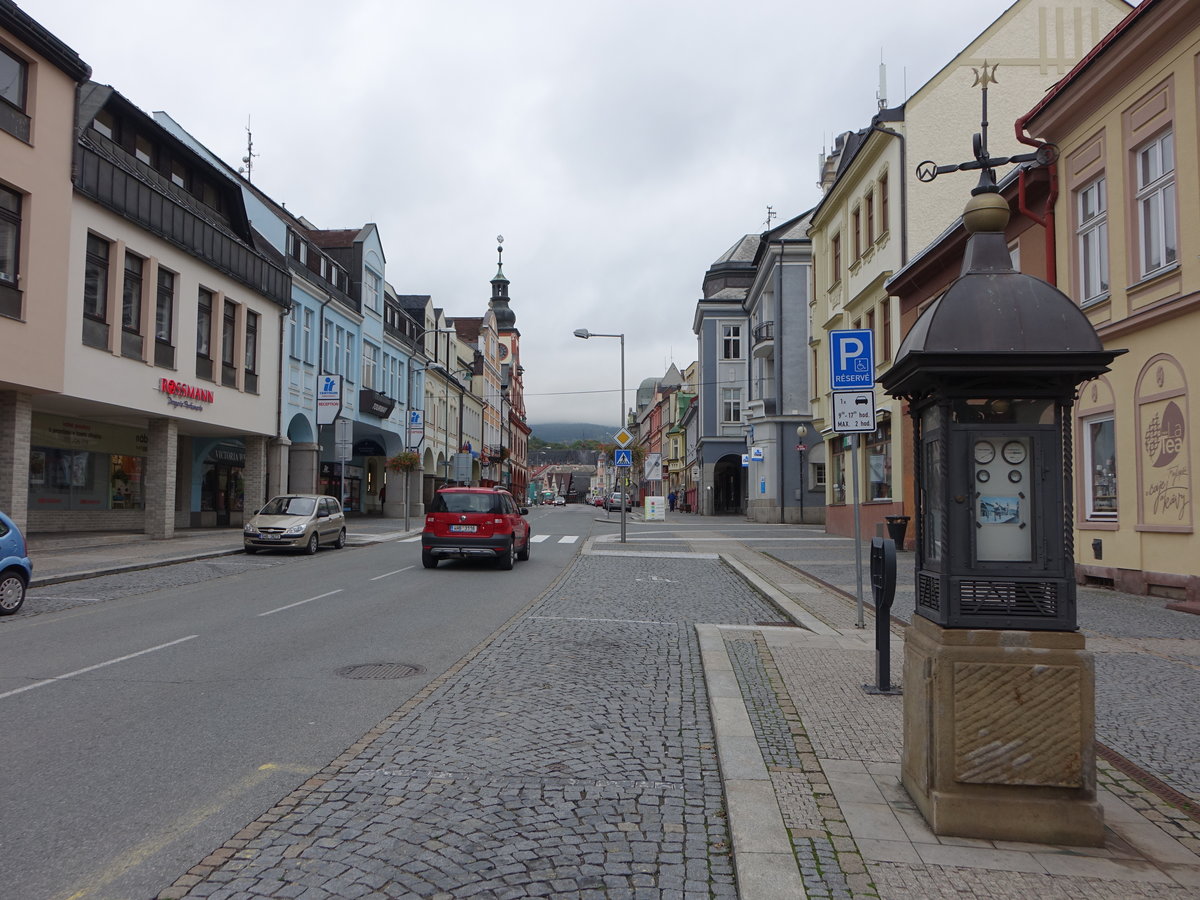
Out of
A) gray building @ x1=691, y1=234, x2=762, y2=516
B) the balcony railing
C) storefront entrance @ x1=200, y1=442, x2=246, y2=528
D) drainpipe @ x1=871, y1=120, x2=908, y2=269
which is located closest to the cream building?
drainpipe @ x1=871, y1=120, x2=908, y2=269

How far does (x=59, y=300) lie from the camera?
1991cm

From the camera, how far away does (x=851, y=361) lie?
10.5 m

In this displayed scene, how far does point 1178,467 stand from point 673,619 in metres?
7.01

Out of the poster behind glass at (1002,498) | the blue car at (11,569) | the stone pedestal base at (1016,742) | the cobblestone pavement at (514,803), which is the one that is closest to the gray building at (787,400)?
the blue car at (11,569)

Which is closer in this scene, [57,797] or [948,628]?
[948,628]

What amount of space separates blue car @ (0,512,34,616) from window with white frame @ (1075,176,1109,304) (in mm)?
15857

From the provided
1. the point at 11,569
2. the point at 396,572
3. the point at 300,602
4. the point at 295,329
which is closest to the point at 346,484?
the point at 295,329

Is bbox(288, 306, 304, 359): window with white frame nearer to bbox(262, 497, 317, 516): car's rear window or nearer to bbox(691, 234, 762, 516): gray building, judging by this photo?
bbox(262, 497, 317, 516): car's rear window

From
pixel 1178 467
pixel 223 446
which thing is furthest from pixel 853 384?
pixel 223 446

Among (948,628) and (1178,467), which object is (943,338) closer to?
(948,628)

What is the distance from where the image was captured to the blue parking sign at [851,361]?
10.4 m

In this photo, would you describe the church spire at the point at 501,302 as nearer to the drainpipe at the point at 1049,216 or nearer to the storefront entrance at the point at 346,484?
the storefront entrance at the point at 346,484

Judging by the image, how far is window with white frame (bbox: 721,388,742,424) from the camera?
57.3 metres

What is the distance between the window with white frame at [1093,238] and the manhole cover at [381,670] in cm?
1185
